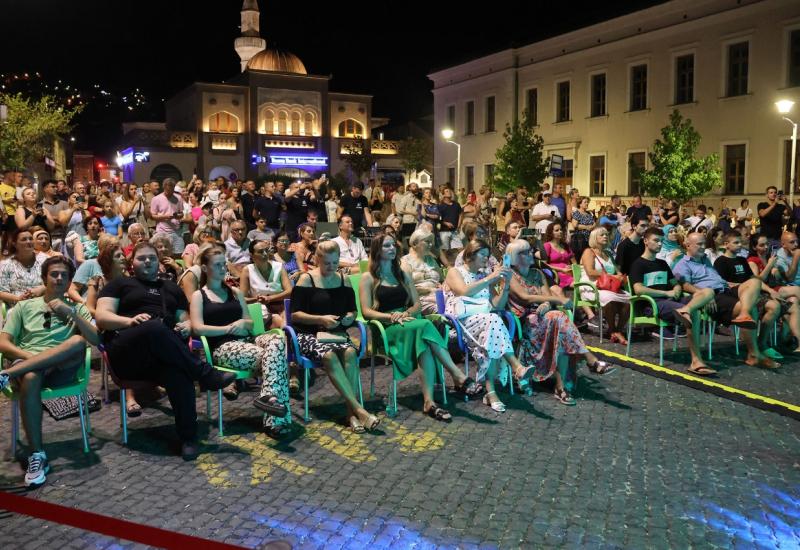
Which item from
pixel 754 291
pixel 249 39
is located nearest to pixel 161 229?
pixel 754 291

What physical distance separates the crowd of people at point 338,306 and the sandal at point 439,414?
2cm

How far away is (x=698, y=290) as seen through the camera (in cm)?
804

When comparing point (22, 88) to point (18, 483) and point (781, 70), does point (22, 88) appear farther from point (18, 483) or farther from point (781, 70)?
point (18, 483)

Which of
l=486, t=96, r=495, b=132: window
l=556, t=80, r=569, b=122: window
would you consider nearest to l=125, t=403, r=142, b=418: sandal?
l=556, t=80, r=569, b=122: window

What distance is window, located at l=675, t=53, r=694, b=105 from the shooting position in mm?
29562

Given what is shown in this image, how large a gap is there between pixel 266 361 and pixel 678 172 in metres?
22.8

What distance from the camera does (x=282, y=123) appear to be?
208ft

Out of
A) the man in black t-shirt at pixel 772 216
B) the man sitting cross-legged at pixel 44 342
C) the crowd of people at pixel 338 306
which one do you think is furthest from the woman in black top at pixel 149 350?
the man in black t-shirt at pixel 772 216

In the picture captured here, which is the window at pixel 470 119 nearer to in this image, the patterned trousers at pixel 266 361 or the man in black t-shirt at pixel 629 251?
the man in black t-shirt at pixel 629 251

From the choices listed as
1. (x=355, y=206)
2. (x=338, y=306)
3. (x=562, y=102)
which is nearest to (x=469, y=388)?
(x=338, y=306)

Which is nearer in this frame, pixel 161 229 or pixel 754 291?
pixel 754 291

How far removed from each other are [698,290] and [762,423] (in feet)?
7.63

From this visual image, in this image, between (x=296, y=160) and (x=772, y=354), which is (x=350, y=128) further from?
(x=772, y=354)

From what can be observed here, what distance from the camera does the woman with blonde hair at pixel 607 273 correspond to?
8914 millimetres
